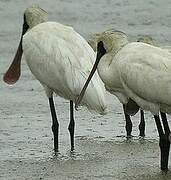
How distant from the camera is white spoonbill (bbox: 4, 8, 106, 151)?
33.7 ft

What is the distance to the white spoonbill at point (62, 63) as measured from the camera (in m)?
10.3

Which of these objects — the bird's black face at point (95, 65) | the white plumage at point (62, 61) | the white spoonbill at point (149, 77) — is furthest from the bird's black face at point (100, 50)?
the white spoonbill at point (149, 77)

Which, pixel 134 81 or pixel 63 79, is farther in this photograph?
pixel 63 79

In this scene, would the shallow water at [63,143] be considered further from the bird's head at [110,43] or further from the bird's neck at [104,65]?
the bird's head at [110,43]

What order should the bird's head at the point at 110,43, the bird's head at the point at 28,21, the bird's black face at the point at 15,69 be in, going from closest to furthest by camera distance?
the bird's head at the point at 110,43 → the bird's head at the point at 28,21 → the bird's black face at the point at 15,69

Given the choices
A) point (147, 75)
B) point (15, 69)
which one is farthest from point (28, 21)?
point (147, 75)

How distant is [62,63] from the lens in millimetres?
10547

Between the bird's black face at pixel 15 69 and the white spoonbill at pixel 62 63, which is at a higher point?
the white spoonbill at pixel 62 63

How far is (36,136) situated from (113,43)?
153 cm

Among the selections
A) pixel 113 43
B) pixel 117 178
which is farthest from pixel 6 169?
Answer: pixel 113 43

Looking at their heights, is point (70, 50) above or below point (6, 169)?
above

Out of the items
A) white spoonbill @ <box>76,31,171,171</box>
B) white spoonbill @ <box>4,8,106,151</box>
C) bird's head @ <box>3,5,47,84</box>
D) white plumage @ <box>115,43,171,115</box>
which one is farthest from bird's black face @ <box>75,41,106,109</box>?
bird's head @ <box>3,5,47,84</box>

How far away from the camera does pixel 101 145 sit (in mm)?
10484

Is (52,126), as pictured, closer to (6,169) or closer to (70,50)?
(70,50)
